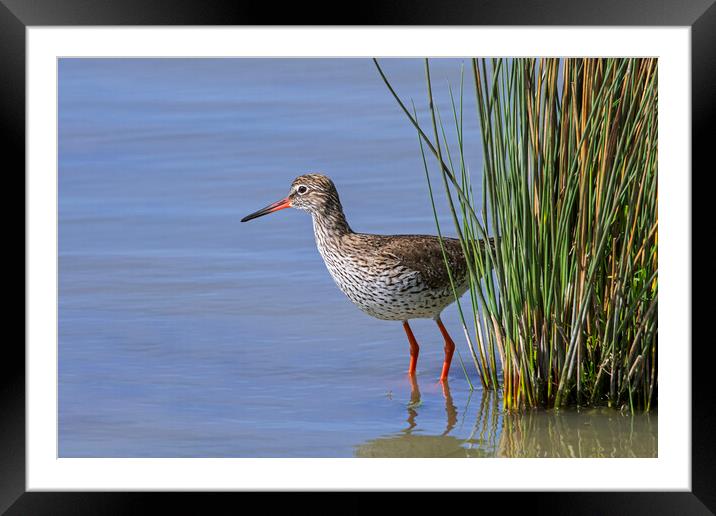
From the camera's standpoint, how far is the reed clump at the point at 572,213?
5.97m

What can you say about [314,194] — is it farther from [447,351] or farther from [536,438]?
[536,438]

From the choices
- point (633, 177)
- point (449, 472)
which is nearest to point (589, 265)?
point (633, 177)

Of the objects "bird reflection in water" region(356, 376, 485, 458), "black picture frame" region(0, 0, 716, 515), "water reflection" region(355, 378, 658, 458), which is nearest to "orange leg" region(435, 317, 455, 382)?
"bird reflection in water" region(356, 376, 485, 458)

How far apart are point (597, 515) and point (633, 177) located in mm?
1734

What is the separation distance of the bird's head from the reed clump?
6.90ft

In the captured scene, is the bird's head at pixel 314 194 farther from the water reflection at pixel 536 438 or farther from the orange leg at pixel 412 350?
the water reflection at pixel 536 438

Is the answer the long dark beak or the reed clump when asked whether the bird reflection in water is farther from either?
the long dark beak

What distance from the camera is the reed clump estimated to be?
597 cm

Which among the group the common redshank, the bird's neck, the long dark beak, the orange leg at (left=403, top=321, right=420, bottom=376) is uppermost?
the long dark beak

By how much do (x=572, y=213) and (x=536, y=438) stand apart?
109 cm
